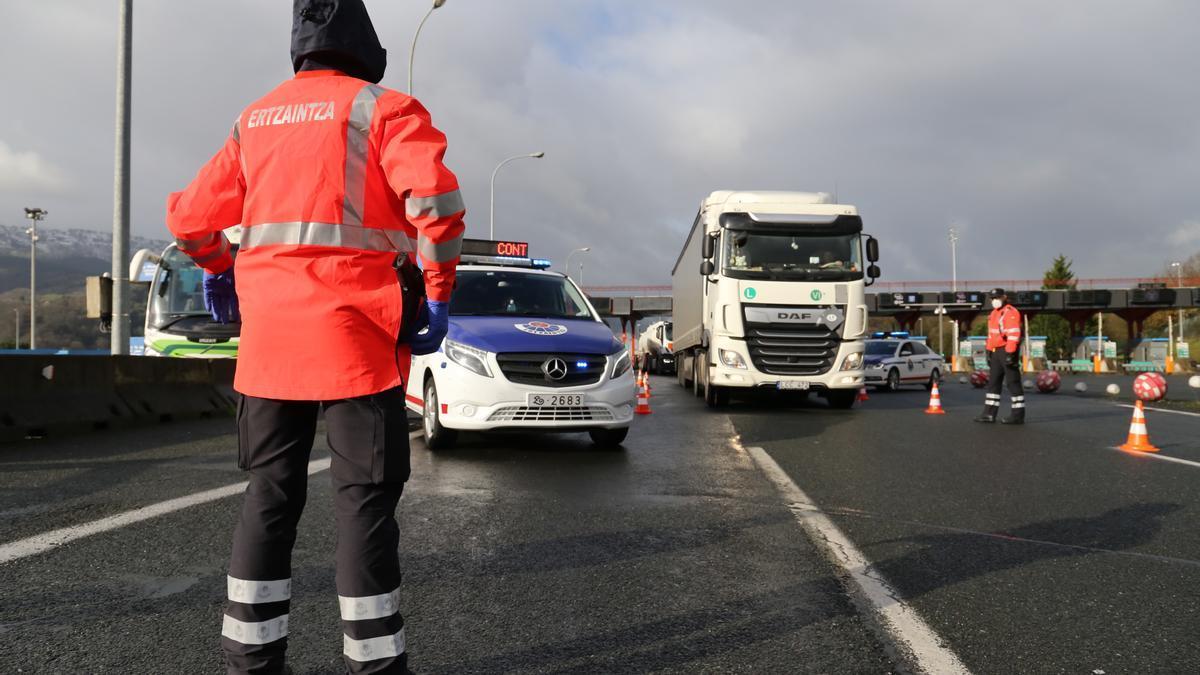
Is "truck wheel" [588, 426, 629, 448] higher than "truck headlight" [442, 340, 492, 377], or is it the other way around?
"truck headlight" [442, 340, 492, 377]

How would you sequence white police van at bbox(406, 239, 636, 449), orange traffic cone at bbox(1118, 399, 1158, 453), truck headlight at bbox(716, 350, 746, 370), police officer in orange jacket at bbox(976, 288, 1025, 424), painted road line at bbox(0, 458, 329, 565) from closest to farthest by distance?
painted road line at bbox(0, 458, 329, 565), white police van at bbox(406, 239, 636, 449), orange traffic cone at bbox(1118, 399, 1158, 453), police officer in orange jacket at bbox(976, 288, 1025, 424), truck headlight at bbox(716, 350, 746, 370)

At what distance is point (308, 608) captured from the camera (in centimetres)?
334

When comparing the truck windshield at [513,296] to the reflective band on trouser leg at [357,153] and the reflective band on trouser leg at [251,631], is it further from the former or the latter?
the reflective band on trouser leg at [251,631]

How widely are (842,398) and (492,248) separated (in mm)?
6442

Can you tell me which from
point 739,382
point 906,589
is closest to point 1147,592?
point 906,589

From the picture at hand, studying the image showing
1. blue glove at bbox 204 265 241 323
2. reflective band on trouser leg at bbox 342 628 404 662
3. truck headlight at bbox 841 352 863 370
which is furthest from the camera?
truck headlight at bbox 841 352 863 370

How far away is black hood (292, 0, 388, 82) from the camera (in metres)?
2.59

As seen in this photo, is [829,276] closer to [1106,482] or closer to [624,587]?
[1106,482]

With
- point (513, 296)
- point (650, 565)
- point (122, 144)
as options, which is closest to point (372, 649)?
point (650, 565)

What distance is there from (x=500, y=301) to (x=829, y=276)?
7.10 metres

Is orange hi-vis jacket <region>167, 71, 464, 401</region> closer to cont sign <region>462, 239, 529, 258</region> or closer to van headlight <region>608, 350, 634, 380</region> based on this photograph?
van headlight <region>608, 350, 634, 380</region>

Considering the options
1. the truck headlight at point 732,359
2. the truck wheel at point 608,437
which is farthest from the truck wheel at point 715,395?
the truck wheel at point 608,437

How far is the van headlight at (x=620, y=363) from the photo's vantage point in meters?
8.02

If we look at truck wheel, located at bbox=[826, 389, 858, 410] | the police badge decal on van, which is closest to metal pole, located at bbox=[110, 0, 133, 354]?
the police badge decal on van
